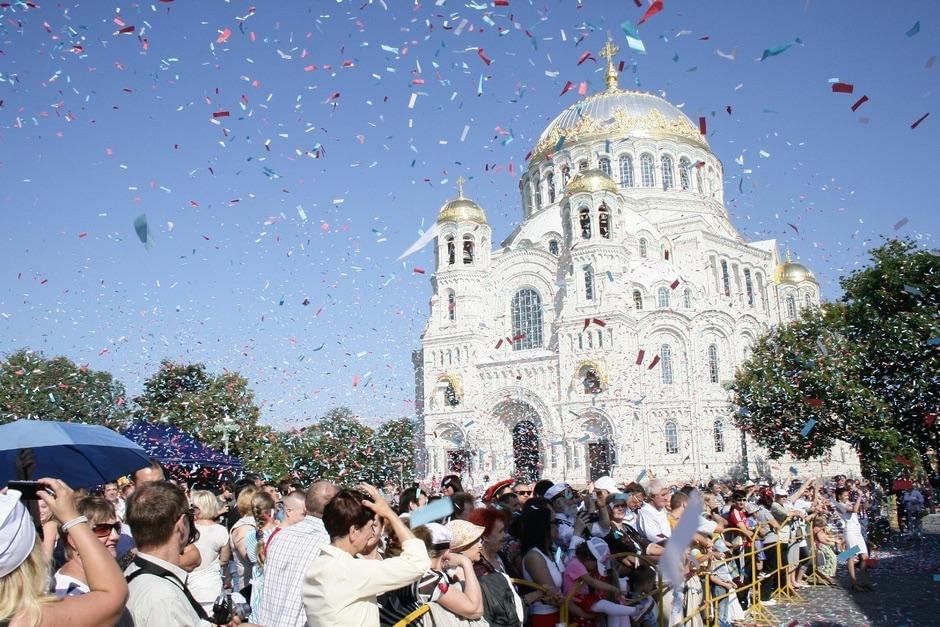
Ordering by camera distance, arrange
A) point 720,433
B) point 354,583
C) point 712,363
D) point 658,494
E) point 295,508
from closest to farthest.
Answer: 1. point 354,583
2. point 295,508
3. point 658,494
4. point 720,433
5. point 712,363

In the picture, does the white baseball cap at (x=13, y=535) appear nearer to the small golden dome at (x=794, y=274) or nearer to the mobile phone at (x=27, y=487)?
the mobile phone at (x=27, y=487)

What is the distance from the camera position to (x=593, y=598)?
5848mm

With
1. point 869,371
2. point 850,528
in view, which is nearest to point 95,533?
point 850,528

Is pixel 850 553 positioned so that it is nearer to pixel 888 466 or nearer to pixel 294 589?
pixel 294 589

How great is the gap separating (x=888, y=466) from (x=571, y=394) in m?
17.9

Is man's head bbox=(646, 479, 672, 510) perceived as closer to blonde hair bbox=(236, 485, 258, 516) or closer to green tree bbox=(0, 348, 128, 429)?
blonde hair bbox=(236, 485, 258, 516)

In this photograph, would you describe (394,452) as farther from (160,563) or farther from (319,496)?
(160,563)

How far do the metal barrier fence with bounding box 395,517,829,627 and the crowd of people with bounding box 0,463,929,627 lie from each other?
4cm

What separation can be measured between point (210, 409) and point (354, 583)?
43.4 meters

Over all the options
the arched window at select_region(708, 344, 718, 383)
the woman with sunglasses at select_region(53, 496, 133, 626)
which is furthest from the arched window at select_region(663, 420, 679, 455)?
the woman with sunglasses at select_region(53, 496, 133, 626)

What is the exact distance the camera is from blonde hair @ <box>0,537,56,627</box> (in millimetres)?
2396

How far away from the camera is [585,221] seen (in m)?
47.6

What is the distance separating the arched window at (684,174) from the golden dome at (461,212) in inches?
695

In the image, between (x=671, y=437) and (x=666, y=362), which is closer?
(x=671, y=437)
